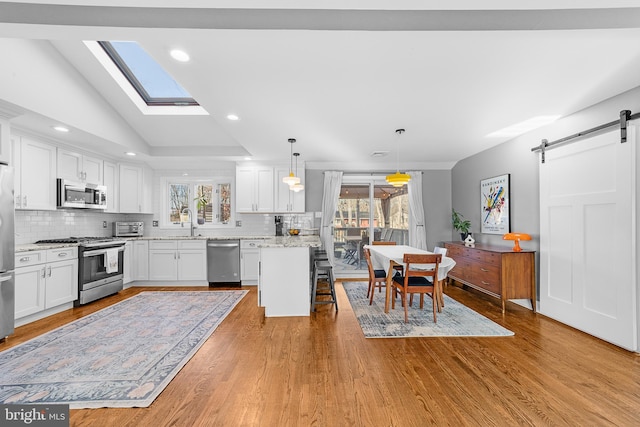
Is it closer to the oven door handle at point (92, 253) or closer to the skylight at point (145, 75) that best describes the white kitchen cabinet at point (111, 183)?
the oven door handle at point (92, 253)

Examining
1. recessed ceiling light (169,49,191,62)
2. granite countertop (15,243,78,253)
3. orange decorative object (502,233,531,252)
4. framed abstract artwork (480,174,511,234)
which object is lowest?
granite countertop (15,243,78,253)

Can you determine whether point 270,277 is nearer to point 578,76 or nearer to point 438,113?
point 438,113

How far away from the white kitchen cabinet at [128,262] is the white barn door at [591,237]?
20.9ft

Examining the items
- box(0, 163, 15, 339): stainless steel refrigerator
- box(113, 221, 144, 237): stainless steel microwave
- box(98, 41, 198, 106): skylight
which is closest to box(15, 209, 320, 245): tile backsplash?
box(113, 221, 144, 237): stainless steel microwave

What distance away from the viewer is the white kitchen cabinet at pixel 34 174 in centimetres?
374

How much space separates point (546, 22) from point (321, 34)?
1408mm

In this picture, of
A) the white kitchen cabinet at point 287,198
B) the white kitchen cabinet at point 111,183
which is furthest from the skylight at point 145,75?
the white kitchen cabinet at point 287,198

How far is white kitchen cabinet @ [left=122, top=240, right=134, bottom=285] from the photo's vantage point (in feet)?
17.4

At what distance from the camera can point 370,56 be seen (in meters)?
2.31

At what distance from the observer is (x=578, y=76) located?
258 cm

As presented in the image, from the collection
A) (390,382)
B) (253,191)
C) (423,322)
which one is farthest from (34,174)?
(423,322)

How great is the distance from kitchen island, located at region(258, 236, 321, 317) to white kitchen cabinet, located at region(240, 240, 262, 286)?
1.77 metres

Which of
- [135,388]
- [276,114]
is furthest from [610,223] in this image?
[135,388]

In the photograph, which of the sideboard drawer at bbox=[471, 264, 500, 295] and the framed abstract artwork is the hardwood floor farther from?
the framed abstract artwork
